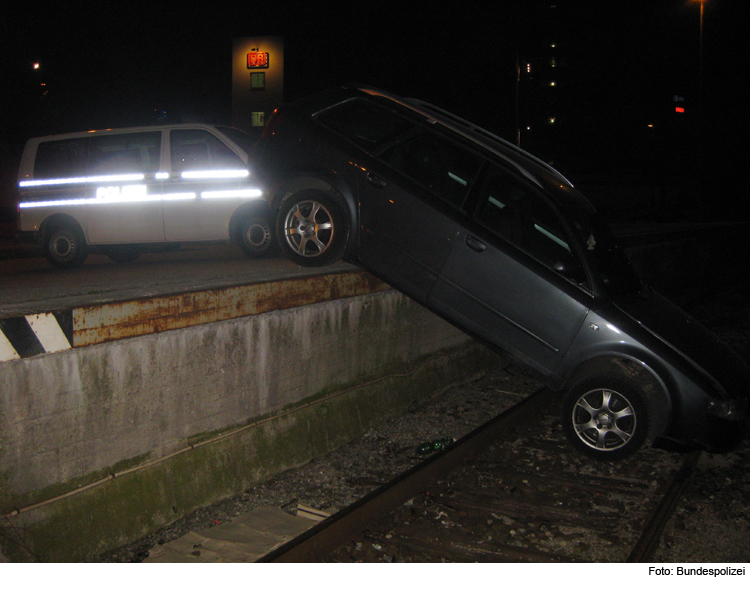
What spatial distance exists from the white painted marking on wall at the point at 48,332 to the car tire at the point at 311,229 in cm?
272

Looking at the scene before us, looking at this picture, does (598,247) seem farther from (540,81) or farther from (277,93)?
(277,93)

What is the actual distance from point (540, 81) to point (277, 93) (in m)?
23.9

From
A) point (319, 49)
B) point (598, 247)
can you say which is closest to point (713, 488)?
point (598, 247)

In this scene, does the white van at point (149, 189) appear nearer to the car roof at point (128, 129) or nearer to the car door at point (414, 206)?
the car roof at point (128, 129)

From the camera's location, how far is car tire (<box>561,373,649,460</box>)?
5391 millimetres

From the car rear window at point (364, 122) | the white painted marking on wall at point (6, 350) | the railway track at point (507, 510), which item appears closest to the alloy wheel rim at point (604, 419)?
the railway track at point (507, 510)

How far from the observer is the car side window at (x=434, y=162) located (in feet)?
19.5

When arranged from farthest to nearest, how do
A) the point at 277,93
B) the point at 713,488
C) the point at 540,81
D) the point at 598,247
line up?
1. the point at 277,93
2. the point at 540,81
3. the point at 598,247
4. the point at 713,488

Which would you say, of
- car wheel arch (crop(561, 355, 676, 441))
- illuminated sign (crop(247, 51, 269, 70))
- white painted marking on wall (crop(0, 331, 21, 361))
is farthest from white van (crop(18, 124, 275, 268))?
illuminated sign (crop(247, 51, 269, 70))

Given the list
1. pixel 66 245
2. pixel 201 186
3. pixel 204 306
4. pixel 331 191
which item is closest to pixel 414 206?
pixel 331 191

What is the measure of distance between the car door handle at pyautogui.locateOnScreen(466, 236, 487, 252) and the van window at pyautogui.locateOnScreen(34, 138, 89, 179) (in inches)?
204

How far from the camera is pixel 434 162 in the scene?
6.08m

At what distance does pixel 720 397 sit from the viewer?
520 cm
